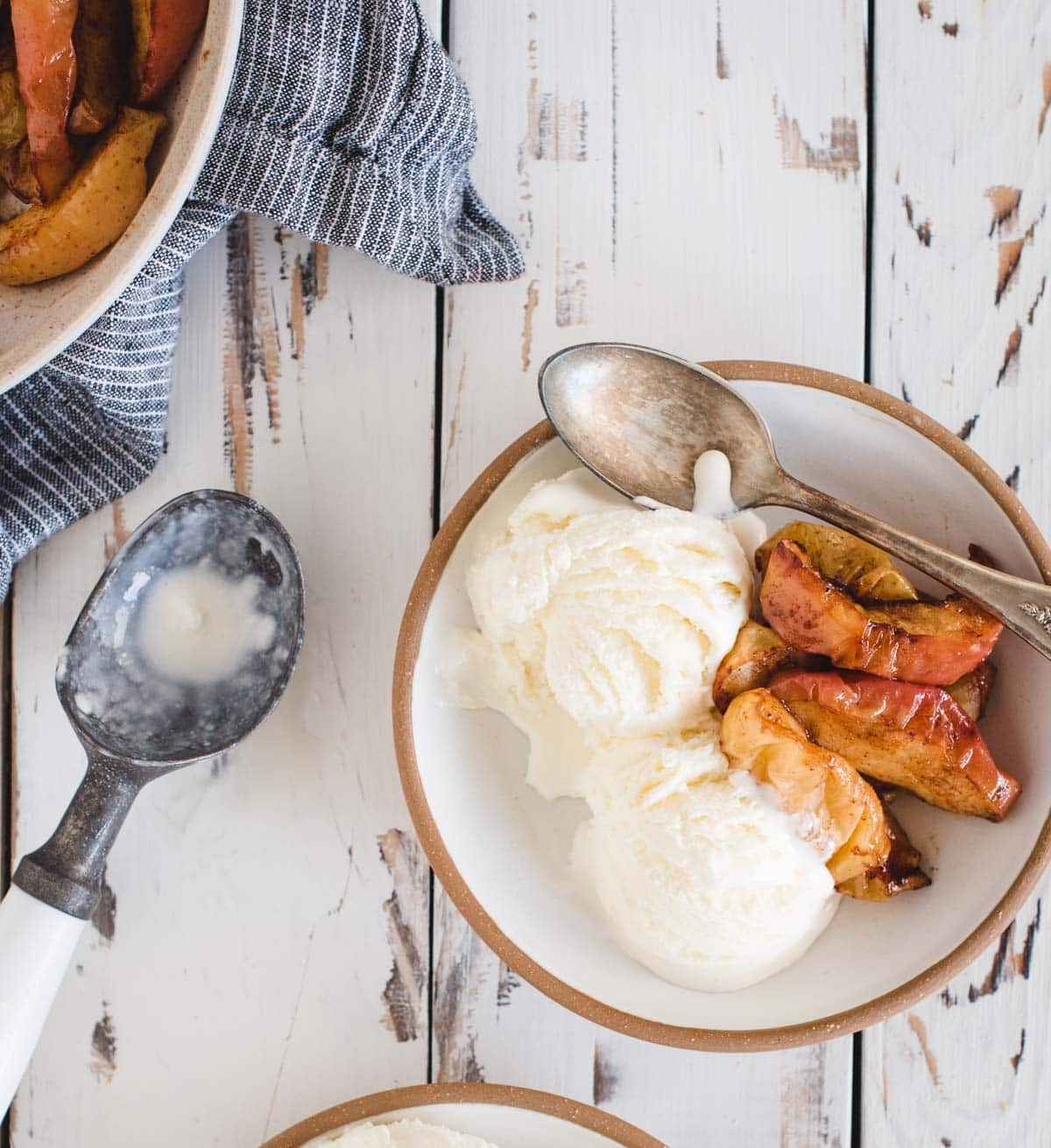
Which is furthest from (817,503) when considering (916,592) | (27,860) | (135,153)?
(27,860)

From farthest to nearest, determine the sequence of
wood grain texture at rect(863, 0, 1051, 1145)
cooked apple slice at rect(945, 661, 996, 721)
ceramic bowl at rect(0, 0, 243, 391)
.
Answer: wood grain texture at rect(863, 0, 1051, 1145) < cooked apple slice at rect(945, 661, 996, 721) < ceramic bowl at rect(0, 0, 243, 391)

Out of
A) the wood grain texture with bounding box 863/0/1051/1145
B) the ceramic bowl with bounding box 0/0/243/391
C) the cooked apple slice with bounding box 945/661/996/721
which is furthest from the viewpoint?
the wood grain texture with bounding box 863/0/1051/1145

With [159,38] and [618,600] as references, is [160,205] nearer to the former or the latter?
[159,38]

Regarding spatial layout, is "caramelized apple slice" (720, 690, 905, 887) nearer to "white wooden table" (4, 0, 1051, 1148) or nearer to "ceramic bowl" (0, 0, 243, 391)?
"white wooden table" (4, 0, 1051, 1148)

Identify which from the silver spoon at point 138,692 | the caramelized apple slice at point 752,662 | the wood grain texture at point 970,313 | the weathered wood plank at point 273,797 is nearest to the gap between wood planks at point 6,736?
the weathered wood plank at point 273,797

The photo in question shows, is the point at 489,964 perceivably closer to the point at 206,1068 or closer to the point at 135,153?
the point at 206,1068

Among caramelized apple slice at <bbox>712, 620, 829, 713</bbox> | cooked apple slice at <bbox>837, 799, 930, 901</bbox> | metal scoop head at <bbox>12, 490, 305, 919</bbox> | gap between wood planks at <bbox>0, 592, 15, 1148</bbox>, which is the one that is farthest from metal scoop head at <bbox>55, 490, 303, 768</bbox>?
cooked apple slice at <bbox>837, 799, 930, 901</bbox>

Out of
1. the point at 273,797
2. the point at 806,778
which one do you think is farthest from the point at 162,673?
the point at 806,778
